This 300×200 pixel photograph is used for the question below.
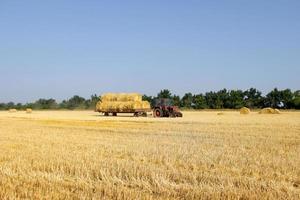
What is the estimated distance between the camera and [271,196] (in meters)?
6.72

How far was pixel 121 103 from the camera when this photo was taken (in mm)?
43062

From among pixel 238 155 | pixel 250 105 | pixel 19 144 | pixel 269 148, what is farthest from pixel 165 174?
pixel 250 105

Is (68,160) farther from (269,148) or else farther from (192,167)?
(269,148)

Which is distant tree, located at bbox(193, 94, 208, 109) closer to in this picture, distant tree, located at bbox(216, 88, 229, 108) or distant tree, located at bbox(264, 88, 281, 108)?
distant tree, located at bbox(216, 88, 229, 108)

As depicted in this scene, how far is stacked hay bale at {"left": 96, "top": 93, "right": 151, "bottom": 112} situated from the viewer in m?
42.1

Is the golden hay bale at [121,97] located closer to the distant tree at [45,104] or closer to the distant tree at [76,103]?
the distant tree at [76,103]

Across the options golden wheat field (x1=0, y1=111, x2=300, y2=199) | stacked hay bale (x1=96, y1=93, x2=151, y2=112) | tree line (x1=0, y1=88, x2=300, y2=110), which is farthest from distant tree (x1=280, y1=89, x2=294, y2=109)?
golden wheat field (x1=0, y1=111, x2=300, y2=199)

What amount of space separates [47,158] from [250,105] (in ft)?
203

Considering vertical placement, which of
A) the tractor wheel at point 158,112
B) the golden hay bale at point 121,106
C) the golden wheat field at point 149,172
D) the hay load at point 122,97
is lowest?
the golden wheat field at point 149,172

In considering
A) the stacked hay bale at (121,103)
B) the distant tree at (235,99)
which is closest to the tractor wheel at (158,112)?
the stacked hay bale at (121,103)

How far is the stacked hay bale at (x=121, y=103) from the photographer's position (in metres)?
42.1

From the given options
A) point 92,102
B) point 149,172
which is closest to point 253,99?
point 92,102

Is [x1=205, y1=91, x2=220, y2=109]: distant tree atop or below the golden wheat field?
atop

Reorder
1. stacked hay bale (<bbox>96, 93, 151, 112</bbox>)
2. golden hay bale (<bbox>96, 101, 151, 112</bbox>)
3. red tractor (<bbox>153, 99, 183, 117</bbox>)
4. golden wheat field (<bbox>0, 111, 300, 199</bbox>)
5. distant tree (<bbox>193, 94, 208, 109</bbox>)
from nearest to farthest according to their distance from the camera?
golden wheat field (<bbox>0, 111, 300, 199</bbox>), red tractor (<bbox>153, 99, 183, 117</bbox>), golden hay bale (<bbox>96, 101, 151, 112</bbox>), stacked hay bale (<bbox>96, 93, 151, 112</bbox>), distant tree (<bbox>193, 94, 208, 109</bbox>)
